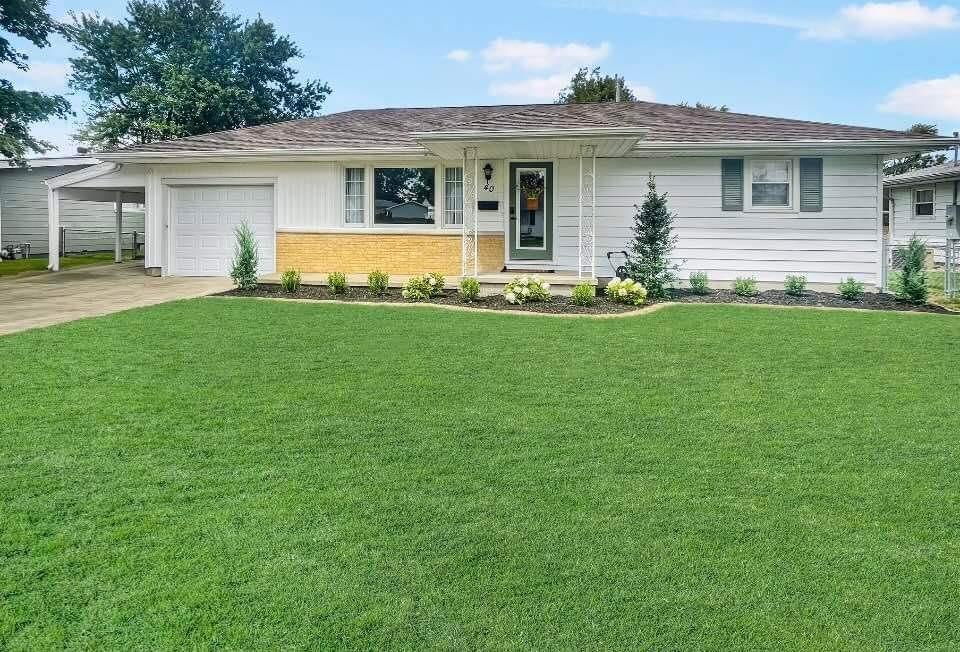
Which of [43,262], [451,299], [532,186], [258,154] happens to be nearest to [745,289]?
[532,186]

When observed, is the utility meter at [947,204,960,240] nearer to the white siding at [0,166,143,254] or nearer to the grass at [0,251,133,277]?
the grass at [0,251,133,277]

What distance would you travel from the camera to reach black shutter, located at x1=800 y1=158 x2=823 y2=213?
49.6 ft

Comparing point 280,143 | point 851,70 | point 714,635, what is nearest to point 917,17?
point 851,70

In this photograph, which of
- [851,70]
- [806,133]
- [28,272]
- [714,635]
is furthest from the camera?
[851,70]

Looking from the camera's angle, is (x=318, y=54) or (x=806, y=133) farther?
(x=318, y=54)

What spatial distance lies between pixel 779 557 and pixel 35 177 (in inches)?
1110

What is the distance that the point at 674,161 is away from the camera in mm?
15602

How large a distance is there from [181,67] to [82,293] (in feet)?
75.9

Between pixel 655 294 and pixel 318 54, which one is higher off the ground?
pixel 318 54

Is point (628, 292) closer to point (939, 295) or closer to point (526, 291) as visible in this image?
point (526, 291)

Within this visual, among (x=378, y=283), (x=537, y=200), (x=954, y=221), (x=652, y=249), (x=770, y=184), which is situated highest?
(x=954, y=221)

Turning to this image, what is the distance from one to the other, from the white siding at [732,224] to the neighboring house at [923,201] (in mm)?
11856

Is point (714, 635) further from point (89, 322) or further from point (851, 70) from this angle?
point (851, 70)

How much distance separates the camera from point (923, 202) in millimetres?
28266
